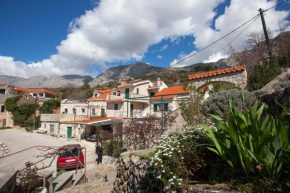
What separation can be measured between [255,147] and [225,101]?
14.0 feet

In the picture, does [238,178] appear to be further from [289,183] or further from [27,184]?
[27,184]

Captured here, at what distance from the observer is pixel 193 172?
8.02 ft

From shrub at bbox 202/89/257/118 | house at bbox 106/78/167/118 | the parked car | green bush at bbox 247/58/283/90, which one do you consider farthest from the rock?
the parked car

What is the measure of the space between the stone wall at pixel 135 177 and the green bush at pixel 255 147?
1100 millimetres

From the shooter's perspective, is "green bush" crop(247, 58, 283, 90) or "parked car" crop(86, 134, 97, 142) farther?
"parked car" crop(86, 134, 97, 142)

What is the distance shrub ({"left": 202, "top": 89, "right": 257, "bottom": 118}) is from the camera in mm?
5684

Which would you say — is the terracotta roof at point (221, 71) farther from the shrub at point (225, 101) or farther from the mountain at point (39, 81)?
the mountain at point (39, 81)

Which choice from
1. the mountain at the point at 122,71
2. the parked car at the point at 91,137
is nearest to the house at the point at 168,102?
the parked car at the point at 91,137

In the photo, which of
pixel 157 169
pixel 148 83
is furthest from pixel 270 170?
pixel 148 83

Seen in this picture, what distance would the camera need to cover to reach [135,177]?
3328 millimetres

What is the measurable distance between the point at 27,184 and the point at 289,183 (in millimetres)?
Result: 5742

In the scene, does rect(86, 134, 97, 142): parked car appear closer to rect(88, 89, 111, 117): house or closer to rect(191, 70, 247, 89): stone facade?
rect(88, 89, 111, 117): house

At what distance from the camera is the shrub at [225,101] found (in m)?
5.68

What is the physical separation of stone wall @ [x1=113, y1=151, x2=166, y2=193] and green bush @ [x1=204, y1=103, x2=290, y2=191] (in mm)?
1100
